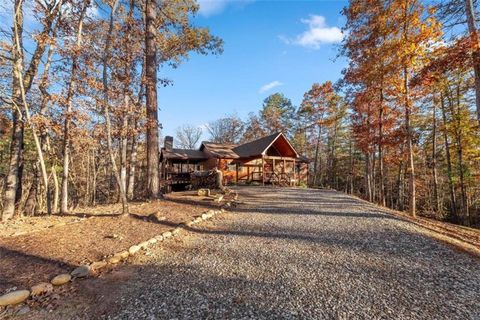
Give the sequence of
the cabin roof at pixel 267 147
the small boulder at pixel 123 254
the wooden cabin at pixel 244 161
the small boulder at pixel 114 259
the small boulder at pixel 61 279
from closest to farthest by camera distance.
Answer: the small boulder at pixel 61 279 → the small boulder at pixel 114 259 → the small boulder at pixel 123 254 → the cabin roof at pixel 267 147 → the wooden cabin at pixel 244 161

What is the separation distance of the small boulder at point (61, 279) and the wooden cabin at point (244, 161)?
15.2m

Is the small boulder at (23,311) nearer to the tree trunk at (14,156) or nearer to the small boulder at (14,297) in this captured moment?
the small boulder at (14,297)

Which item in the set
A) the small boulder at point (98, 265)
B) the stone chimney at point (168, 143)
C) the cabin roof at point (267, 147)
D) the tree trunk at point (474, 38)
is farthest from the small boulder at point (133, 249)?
the stone chimney at point (168, 143)

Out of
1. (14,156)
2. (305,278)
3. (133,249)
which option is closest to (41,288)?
(133,249)

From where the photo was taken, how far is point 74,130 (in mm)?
6547

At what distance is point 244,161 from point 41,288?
17.8 meters

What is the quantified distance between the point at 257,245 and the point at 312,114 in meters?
24.3

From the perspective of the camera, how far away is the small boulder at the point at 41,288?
111 inches

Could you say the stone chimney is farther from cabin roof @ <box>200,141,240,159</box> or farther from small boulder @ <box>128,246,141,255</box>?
small boulder @ <box>128,246,141,255</box>

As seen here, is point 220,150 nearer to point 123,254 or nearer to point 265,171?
point 265,171

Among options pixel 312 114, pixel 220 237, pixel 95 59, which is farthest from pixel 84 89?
pixel 312 114

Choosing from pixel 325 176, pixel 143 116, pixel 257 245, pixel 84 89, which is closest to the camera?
pixel 257 245

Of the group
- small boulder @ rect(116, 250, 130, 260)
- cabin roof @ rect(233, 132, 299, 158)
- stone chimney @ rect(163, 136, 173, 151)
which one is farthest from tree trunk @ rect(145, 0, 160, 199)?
stone chimney @ rect(163, 136, 173, 151)

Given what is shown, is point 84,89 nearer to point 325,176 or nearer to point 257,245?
point 257,245
